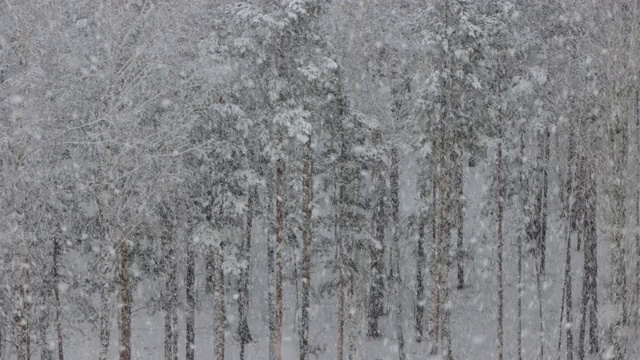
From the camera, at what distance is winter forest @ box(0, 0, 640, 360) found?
14406 mm

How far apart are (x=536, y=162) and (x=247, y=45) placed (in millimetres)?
14695

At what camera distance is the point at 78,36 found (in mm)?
16156

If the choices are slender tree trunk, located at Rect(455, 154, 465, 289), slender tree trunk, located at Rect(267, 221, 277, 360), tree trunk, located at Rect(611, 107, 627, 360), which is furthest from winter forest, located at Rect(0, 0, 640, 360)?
slender tree trunk, located at Rect(267, 221, 277, 360)

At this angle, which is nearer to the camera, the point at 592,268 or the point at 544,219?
the point at 592,268

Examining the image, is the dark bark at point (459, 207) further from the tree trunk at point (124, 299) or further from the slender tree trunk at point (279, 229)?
the tree trunk at point (124, 299)

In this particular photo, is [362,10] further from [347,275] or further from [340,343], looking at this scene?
[340,343]

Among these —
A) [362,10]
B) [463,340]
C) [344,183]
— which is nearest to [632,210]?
[344,183]

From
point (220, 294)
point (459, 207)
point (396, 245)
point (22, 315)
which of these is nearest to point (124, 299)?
point (22, 315)

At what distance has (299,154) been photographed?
22.2 meters

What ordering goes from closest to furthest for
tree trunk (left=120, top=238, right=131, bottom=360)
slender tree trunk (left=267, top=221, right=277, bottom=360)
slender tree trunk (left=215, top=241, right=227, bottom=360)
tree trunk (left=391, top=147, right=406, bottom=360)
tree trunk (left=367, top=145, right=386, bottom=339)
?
tree trunk (left=120, top=238, right=131, bottom=360)
slender tree trunk (left=215, top=241, right=227, bottom=360)
tree trunk (left=367, top=145, right=386, bottom=339)
tree trunk (left=391, top=147, right=406, bottom=360)
slender tree trunk (left=267, top=221, right=277, bottom=360)

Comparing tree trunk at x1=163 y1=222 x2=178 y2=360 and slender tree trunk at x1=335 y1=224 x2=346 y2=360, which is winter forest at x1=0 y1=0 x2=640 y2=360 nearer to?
slender tree trunk at x1=335 y1=224 x2=346 y2=360

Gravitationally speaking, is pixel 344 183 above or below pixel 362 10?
below

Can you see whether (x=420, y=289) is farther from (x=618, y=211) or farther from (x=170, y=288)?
(x=618, y=211)

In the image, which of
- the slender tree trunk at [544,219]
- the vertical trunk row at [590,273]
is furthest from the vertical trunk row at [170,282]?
the slender tree trunk at [544,219]
